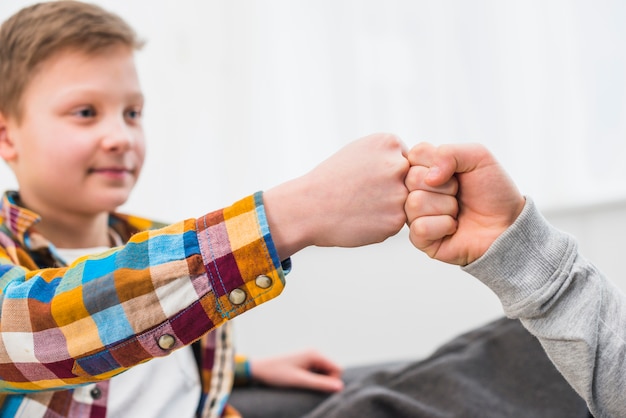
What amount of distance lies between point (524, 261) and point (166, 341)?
35cm

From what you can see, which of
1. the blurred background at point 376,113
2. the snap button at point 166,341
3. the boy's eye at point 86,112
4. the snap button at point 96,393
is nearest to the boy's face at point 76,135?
the boy's eye at point 86,112

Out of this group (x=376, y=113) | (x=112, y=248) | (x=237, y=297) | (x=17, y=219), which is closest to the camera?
(x=237, y=297)

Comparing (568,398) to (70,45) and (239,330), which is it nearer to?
(70,45)

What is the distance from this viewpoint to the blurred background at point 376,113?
1.87m

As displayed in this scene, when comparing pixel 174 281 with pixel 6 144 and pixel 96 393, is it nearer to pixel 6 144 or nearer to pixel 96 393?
pixel 96 393

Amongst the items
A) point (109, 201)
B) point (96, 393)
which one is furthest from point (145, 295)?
point (109, 201)

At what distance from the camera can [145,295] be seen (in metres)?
0.62

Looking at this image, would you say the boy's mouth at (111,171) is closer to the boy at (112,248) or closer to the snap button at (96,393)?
the boy at (112,248)

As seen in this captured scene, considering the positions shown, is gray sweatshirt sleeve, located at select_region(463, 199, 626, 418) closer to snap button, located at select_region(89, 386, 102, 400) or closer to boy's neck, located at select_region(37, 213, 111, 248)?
snap button, located at select_region(89, 386, 102, 400)

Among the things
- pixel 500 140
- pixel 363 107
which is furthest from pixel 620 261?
pixel 363 107

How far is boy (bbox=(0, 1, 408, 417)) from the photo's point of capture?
62 cm

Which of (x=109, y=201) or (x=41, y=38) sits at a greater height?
(x=41, y=38)

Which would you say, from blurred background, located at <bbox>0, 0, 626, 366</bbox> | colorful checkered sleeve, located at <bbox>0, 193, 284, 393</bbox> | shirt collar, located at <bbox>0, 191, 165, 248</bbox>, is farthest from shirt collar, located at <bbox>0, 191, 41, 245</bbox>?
blurred background, located at <bbox>0, 0, 626, 366</bbox>

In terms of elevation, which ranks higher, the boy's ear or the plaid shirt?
the boy's ear
